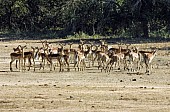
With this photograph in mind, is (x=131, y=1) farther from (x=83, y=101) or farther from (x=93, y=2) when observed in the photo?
(x=83, y=101)

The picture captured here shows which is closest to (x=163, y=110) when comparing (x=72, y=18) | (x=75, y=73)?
(x=75, y=73)

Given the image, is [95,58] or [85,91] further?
[95,58]

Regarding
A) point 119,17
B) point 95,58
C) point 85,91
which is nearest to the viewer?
point 85,91

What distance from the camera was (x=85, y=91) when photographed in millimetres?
19281

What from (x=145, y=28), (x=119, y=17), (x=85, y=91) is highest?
(x=119, y=17)

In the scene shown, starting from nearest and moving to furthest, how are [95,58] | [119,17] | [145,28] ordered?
[95,58] < [145,28] < [119,17]

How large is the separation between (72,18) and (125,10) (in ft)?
22.2

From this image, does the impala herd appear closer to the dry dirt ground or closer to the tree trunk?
the dry dirt ground

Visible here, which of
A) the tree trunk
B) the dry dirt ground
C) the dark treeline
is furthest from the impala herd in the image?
the dark treeline

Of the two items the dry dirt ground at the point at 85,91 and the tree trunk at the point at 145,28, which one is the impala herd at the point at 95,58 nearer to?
the dry dirt ground at the point at 85,91

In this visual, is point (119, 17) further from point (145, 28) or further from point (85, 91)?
point (85, 91)

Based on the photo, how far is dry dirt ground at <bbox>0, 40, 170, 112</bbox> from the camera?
15.9m

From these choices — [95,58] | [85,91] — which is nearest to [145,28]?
[95,58]

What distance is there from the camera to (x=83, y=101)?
55.5 ft
